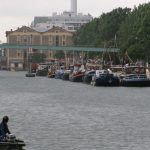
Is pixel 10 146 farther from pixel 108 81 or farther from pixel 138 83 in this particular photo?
pixel 108 81

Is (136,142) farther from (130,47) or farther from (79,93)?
(130,47)

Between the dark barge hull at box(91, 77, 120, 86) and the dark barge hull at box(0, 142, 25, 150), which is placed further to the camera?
the dark barge hull at box(91, 77, 120, 86)

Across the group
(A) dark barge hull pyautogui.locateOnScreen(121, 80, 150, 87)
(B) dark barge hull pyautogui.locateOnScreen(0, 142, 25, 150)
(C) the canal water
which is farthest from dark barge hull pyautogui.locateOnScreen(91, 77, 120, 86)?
(B) dark barge hull pyautogui.locateOnScreen(0, 142, 25, 150)

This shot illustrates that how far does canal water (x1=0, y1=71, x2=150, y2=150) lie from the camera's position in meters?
58.8

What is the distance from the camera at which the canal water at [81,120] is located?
58.8 meters

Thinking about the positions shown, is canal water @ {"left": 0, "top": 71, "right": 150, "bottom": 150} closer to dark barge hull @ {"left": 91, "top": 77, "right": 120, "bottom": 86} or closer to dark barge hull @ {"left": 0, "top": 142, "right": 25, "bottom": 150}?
dark barge hull @ {"left": 0, "top": 142, "right": 25, "bottom": 150}

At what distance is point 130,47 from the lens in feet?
533

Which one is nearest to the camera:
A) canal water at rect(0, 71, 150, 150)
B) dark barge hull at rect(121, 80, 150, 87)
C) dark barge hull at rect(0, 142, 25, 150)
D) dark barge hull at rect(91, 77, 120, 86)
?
dark barge hull at rect(0, 142, 25, 150)

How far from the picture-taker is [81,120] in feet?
243

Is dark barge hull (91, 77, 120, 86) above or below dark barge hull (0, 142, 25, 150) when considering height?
above

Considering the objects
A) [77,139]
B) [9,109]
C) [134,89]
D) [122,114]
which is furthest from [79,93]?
[77,139]

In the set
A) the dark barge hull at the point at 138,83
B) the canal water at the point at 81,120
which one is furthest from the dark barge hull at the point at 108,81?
the canal water at the point at 81,120

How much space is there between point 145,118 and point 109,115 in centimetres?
499

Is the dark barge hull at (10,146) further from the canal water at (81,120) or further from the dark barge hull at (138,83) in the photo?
the dark barge hull at (138,83)
